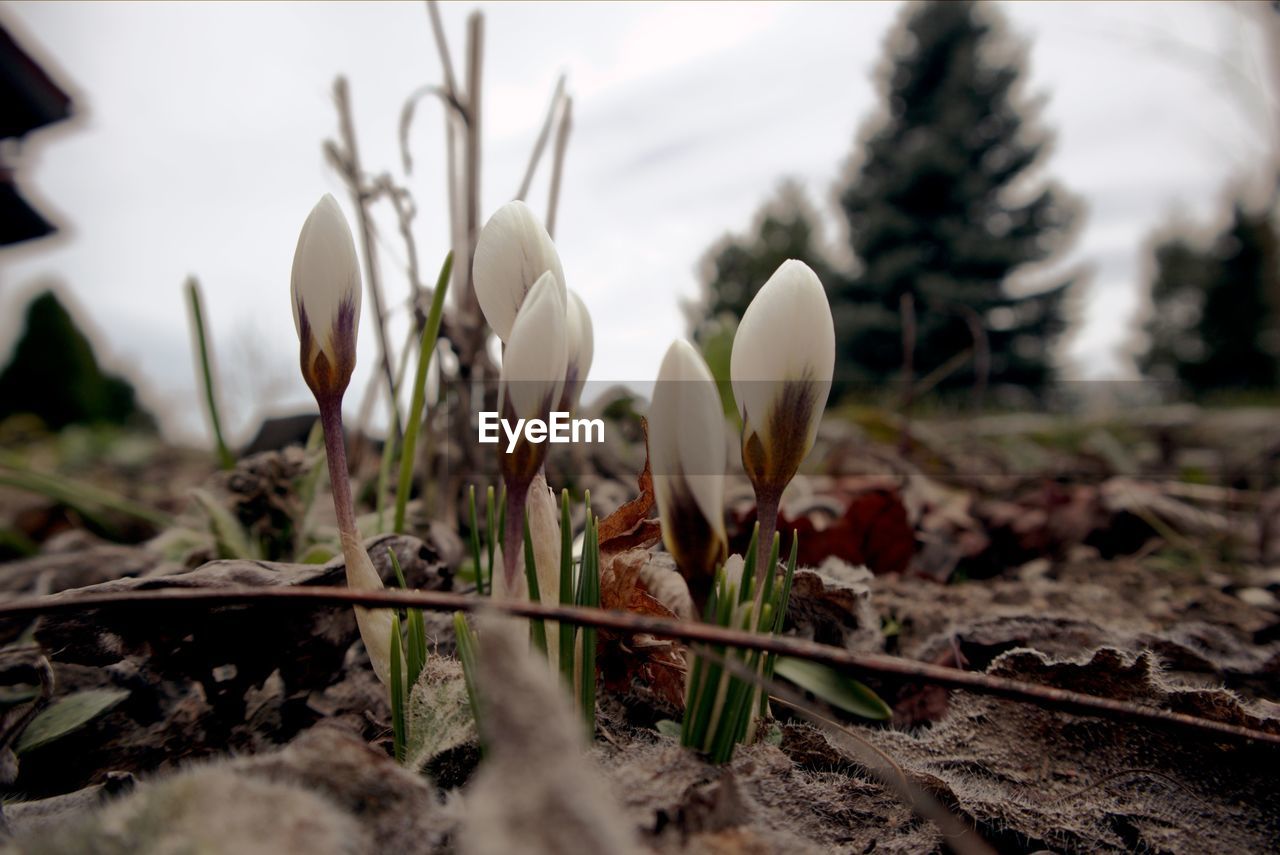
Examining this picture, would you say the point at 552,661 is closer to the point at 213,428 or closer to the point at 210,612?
the point at 210,612

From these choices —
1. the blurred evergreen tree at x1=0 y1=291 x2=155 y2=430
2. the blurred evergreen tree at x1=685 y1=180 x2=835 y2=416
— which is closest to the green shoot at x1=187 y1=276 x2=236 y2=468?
the blurred evergreen tree at x1=0 y1=291 x2=155 y2=430

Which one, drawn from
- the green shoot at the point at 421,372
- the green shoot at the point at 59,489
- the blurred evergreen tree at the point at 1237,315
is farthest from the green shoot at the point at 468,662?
the blurred evergreen tree at the point at 1237,315

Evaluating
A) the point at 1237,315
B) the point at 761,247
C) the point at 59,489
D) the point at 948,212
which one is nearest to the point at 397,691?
the point at 59,489

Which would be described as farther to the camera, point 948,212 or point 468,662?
point 948,212

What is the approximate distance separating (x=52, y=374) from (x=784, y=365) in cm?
1568

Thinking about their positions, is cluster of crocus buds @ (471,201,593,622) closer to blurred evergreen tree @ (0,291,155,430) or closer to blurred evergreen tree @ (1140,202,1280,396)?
blurred evergreen tree @ (0,291,155,430)

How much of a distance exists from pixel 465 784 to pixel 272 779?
0.68ft

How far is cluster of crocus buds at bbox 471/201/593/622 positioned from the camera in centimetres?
60

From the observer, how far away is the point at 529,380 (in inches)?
24.0

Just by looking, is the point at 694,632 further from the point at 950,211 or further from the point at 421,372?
the point at 950,211

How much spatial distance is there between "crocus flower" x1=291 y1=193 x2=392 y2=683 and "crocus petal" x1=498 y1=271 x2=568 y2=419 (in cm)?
19

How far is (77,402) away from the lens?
12.8m

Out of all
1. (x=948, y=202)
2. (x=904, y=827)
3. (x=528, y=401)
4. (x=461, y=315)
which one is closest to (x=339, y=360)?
(x=528, y=401)

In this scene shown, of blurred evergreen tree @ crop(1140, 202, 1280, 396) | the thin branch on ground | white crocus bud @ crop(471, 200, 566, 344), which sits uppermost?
blurred evergreen tree @ crop(1140, 202, 1280, 396)
